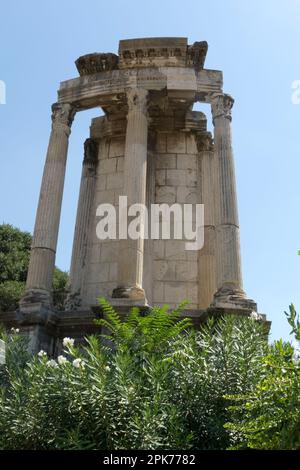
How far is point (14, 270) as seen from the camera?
3916 centimetres

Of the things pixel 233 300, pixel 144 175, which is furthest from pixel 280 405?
pixel 144 175

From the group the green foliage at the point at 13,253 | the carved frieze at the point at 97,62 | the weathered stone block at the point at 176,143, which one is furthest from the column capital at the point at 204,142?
the green foliage at the point at 13,253

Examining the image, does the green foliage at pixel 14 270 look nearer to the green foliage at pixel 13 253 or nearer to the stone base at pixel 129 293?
the green foliage at pixel 13 253

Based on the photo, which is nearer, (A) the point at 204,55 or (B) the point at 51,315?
(B) the point at 51,315

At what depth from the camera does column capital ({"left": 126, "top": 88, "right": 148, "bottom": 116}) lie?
60.3ft

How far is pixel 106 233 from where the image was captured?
1869 cm

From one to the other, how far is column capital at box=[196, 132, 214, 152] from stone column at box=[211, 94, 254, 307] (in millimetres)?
1769

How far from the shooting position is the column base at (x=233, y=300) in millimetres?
14922

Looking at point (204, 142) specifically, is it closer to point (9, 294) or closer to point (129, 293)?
point (129, 293)

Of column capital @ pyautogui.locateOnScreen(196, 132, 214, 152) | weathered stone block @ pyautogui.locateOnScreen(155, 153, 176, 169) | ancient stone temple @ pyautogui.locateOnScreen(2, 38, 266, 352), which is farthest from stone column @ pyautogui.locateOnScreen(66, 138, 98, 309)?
column capital @ pyautogui.locateOnScreen(196, 132, 214, 152)

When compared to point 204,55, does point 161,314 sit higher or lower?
lower
